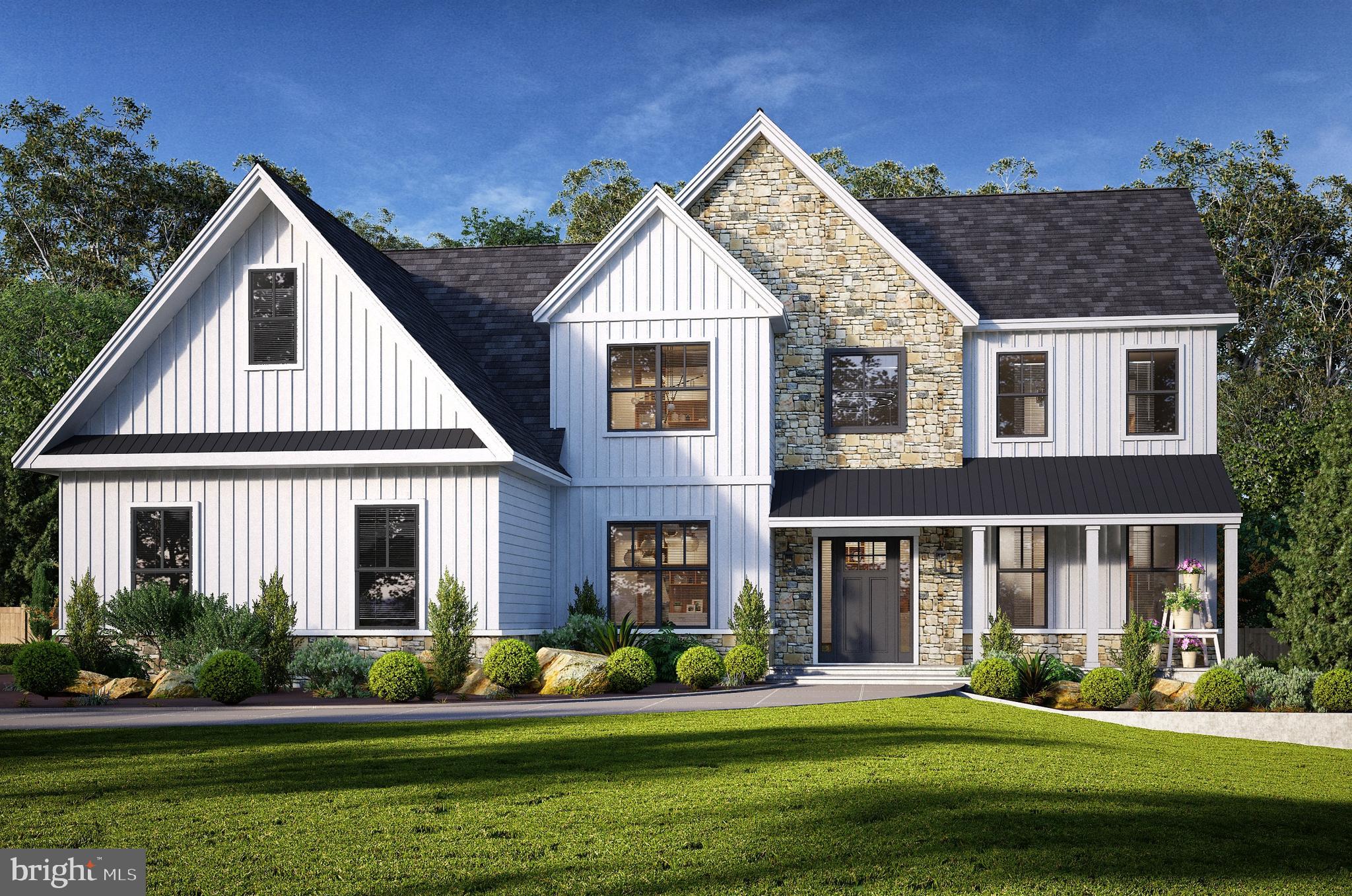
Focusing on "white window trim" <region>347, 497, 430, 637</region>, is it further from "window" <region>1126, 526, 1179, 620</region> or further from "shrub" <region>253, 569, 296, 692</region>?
"window" <region>1126, 526, 1179, 620</region>

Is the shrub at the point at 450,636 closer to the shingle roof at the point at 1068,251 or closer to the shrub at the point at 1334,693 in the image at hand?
the shingle roof at the point at 1068,251

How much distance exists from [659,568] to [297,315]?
7.30 metres

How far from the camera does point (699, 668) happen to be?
1791cm

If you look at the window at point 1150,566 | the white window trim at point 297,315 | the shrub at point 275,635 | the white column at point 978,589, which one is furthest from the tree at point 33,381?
the window at point 1150,566

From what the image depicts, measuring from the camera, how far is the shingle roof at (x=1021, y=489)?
19.7 m

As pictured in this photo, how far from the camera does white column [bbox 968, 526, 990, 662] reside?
64.4 ft

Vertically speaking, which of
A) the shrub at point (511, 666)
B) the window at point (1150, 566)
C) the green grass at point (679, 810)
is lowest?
the shrub at point (511, 666)

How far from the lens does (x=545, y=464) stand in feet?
63.8

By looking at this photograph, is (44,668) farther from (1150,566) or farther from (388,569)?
(1150,566)

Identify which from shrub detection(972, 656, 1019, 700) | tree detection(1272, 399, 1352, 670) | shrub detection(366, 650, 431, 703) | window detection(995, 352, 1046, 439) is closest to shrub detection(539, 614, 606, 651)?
shrub detection(366, 650, 431, 703)

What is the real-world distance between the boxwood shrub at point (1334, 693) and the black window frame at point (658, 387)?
9.92 metres

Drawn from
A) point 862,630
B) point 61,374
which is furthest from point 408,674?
point 61,374

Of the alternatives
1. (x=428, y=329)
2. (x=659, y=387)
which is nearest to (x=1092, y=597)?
(x=659, y=387)

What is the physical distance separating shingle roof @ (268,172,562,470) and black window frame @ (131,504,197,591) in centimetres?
460
